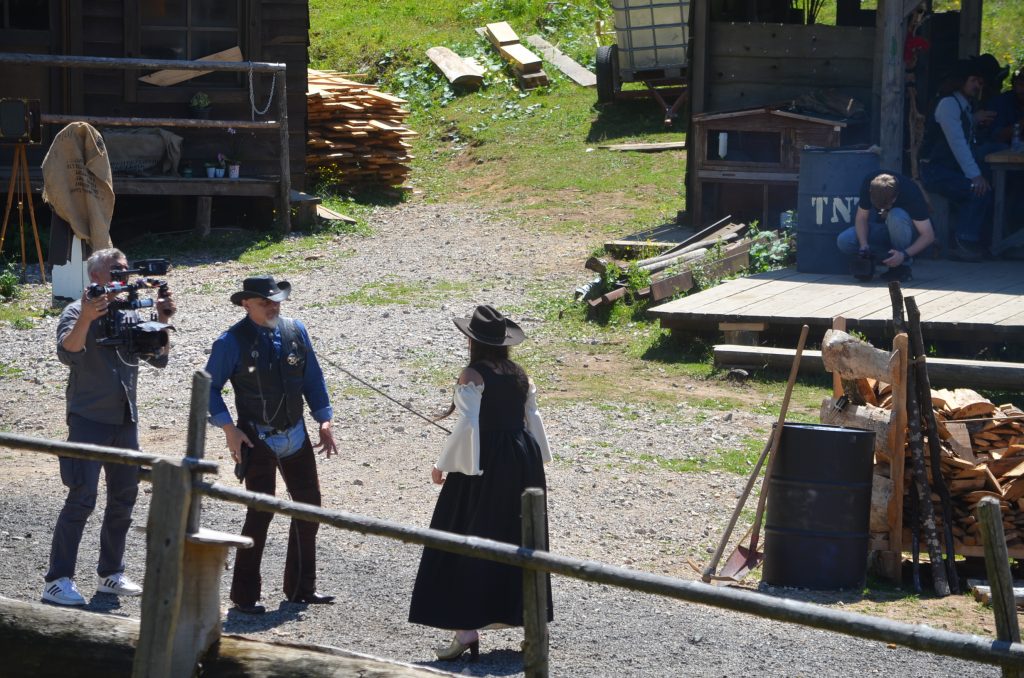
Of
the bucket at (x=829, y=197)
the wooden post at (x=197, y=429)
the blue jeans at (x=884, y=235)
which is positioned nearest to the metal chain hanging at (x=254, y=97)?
the bucket at (x=829, y=197)

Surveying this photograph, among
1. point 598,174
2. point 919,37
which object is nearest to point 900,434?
point 919,37

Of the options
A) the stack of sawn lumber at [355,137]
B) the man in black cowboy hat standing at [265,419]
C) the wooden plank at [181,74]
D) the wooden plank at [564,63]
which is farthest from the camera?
the wooden plank at [564,63]

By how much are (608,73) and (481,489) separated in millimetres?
16376

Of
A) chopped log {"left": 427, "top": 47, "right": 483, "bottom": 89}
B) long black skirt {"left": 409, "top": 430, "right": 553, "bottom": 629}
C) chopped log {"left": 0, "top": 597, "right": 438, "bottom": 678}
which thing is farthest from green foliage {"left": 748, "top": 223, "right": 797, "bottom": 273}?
chopped log {"left": 427, "top": 47, "right": 483, "bottom": 89}

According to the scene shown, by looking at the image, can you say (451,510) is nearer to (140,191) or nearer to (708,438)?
(708,438)

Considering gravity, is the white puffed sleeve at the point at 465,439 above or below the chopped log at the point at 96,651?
above

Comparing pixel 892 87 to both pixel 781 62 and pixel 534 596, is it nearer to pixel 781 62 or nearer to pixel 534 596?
pixel 781 62

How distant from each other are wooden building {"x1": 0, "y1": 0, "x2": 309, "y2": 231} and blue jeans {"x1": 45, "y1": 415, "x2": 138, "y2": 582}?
9.33 m

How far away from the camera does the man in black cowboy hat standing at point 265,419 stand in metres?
6.42

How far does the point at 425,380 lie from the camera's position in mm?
10844

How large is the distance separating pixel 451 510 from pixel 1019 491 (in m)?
3.25

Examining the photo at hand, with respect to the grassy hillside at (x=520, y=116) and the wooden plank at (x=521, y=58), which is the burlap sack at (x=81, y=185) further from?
the wooden plank at (x=521, y=58)

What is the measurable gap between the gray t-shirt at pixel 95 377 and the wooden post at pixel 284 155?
9.50 m

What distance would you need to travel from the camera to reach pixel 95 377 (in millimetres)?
6324
